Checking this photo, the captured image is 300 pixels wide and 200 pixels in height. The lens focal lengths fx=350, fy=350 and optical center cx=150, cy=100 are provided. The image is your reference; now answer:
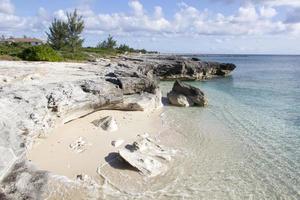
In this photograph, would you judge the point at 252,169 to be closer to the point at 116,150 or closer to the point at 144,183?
the point at 144,183

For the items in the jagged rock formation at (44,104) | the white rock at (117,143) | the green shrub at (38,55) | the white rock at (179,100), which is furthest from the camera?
the green shrub at (38,55)

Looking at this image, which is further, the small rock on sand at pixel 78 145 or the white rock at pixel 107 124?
the white rock at pixel 107 124

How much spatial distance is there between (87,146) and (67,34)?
51867 mm

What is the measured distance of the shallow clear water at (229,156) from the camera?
998cm

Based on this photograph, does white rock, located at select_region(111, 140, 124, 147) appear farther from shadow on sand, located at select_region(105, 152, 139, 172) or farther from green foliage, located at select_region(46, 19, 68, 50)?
green foliage, located at select_region(46, 19, 68, 50)

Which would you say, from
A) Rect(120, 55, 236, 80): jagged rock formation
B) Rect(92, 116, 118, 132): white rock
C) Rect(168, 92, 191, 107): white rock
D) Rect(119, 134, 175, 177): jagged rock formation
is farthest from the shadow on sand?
Rect(120, 55, 236, 80): jagged rock formation

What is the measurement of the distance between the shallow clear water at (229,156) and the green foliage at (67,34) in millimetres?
42646

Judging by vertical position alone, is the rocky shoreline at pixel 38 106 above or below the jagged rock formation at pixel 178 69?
above

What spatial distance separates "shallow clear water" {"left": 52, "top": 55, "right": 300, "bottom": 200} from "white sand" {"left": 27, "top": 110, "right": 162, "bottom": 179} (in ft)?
4.48

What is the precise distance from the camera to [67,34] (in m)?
61.4

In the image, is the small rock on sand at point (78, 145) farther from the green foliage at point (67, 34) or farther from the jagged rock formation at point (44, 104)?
the green foliage at point (67, 34)

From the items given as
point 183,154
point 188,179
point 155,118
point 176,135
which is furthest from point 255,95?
point 188,179

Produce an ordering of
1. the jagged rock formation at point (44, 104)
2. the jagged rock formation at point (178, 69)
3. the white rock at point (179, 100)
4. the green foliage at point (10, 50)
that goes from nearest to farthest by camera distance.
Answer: the jagged rock formation at point (44, 104), the white rock at point (179, 100), the green foliage at point (10, 50), the jagged rock formation at point (178, 69)

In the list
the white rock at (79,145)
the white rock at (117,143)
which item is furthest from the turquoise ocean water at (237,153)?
the white rock at (79,145)
